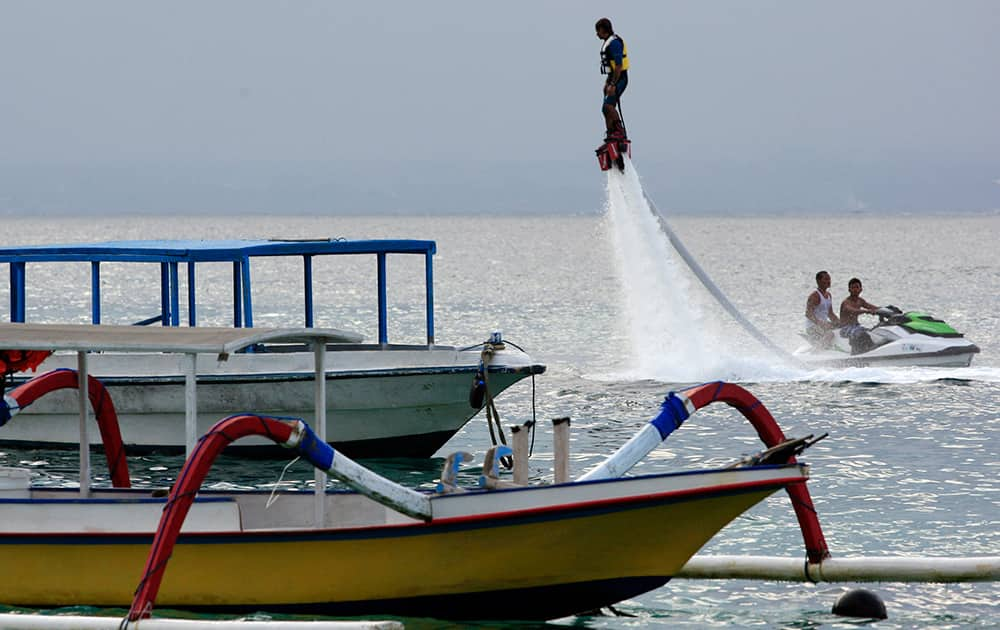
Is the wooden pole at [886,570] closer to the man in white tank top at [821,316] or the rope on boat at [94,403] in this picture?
the rope on boat at [94,403]

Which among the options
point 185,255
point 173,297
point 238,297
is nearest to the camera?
point 173,297

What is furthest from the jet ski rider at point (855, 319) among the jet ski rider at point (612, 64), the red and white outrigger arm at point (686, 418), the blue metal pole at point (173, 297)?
the red and white outrigger arm at point (686, 418)

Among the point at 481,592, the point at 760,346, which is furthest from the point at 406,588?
the point at 760,346

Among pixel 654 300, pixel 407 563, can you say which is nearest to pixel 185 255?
pixel 407 563

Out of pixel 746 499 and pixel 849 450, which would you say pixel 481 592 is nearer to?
pixel 746 499

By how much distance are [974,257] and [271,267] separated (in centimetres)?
5443

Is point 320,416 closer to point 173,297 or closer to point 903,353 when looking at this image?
point 173,297

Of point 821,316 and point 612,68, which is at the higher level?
point 612,68

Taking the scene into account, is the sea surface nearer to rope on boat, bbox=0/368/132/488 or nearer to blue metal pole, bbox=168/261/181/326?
Result: blue metal pole, bbox=168/261/181/326

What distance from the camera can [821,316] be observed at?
87.1 ft

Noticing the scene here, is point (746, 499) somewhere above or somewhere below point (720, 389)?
→ below

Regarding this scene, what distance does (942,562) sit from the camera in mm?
12195

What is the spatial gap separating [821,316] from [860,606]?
1462 centimetres

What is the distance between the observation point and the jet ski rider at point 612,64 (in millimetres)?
19047
